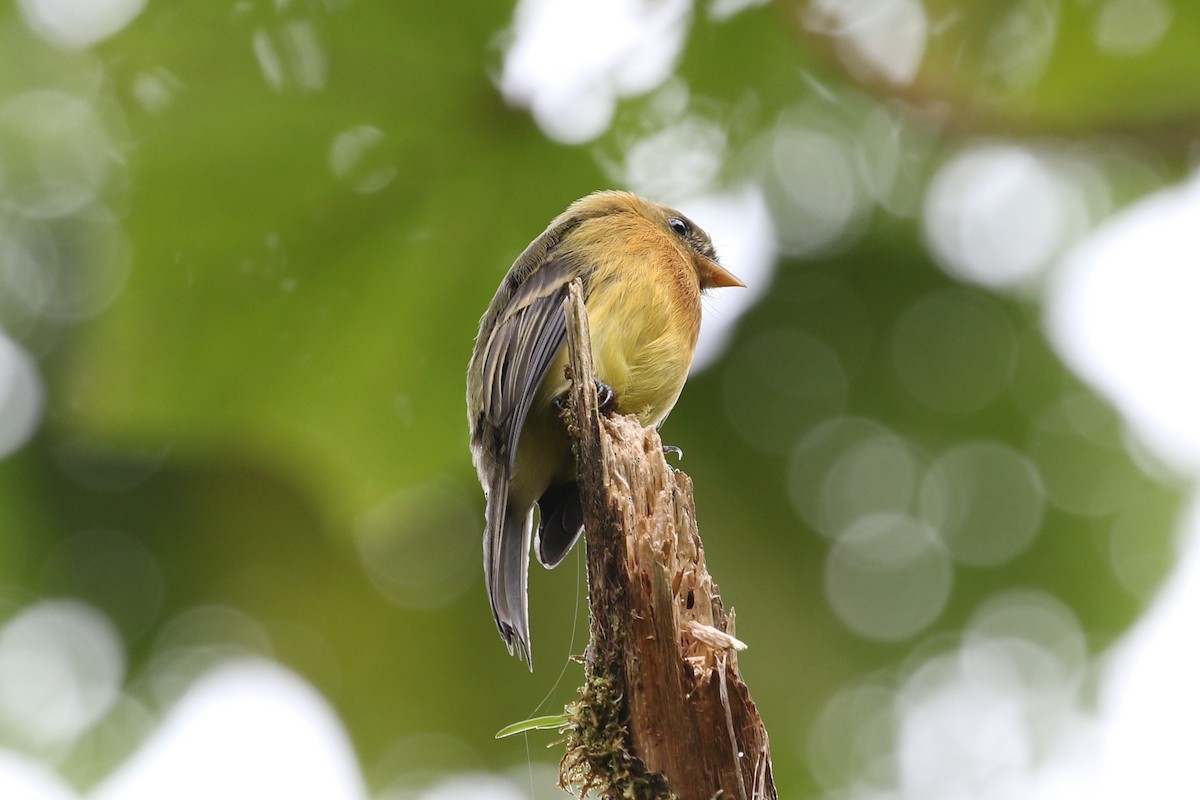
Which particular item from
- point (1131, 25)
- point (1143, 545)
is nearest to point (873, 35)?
point (1131, 25)

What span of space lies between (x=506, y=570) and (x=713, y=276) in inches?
81.6

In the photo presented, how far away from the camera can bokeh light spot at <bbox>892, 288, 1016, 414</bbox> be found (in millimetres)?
7203

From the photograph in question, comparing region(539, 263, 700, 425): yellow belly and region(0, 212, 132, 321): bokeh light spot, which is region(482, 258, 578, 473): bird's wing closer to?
region(539, 263, 700, 425): yellow belly

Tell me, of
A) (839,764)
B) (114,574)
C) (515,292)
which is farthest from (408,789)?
(515,292)

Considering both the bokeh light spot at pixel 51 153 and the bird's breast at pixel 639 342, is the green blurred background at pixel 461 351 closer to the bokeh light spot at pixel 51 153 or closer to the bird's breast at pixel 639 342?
the bokeh light spot at pixel 51 153

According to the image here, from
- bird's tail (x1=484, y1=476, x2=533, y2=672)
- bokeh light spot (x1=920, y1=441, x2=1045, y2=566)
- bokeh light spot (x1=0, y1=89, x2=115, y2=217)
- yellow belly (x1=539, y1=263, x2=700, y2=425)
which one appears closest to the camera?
bird's tail (x1=484, y1=476, x2=533, y2=672)

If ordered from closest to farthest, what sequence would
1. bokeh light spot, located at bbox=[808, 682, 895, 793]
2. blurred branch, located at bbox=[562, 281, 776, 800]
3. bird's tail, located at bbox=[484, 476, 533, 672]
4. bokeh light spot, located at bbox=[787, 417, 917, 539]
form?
blurred branch, located at bbox=[562, 281, 776, 800], bird's tail, located at bbox=[484, 476, 533, 672], bokeh light spot, located at bbox=[808, 682, 895, 793], bokeh light spot, located at bbox=[787, 417, 917, 539]

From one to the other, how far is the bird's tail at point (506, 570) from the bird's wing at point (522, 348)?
0.19 metres

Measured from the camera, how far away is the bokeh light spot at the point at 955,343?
23.6 feet

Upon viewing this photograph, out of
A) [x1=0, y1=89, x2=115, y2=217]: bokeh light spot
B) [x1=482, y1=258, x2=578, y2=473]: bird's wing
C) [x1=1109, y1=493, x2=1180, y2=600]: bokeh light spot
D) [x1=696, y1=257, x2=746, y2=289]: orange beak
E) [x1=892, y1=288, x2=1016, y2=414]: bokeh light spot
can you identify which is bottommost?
[x1=482, y1=258, x2=578, y2=473]: bird's wing

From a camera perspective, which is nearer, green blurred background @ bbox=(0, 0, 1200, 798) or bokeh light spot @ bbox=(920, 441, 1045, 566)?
green blurred background @ bbox=(0, 0, 1200, 798)

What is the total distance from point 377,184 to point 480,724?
10.2 feet

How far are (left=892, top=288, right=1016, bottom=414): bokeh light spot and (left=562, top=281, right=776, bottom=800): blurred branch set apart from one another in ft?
13.9

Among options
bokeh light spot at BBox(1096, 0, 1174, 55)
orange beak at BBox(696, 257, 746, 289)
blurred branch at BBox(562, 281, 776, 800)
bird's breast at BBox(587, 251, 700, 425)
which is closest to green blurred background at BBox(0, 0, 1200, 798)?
bokeh light spot at BBox(1096, 0, 1174, 55)
